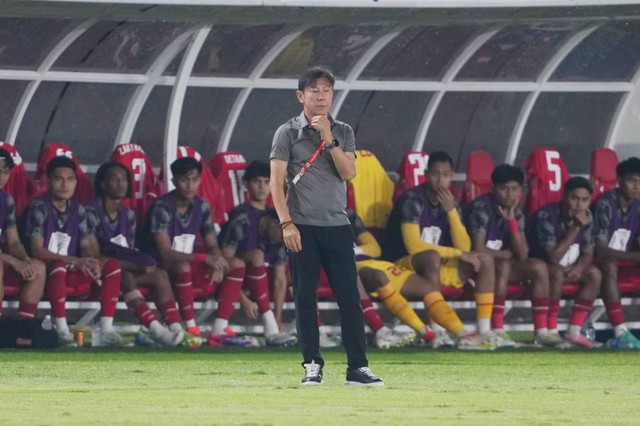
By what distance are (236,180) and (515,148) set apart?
2.75m

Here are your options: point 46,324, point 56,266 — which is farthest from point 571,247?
point 46,324

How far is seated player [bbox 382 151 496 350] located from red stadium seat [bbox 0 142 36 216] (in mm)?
2945

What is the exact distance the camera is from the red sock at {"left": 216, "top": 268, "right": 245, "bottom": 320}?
1339 centimetres

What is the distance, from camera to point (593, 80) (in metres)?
15.2

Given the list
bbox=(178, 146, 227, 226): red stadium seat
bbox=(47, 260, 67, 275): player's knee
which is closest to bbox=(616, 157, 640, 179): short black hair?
bbox=(178, 146, 227, 226): red stadium seat

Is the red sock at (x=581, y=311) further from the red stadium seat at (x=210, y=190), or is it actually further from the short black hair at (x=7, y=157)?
the short black hair at (x=7, y=157)

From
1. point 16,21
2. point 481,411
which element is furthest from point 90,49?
point 481,411

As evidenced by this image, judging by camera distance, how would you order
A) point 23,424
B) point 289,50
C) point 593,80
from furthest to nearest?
point 593,80 → point 289,50 → point 23,424

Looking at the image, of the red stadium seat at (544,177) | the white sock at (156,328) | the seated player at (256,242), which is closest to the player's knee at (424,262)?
the seated player at (256,242)

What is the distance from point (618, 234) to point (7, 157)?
521cm

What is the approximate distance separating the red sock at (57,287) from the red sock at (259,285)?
150 cm

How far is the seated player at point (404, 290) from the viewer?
13.6m

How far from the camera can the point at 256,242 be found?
13.7m

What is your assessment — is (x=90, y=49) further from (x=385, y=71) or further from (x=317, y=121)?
(x=317, y=121)
